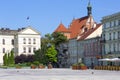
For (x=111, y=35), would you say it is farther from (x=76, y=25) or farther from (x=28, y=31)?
(x=28, y=31)

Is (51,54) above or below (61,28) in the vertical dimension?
below

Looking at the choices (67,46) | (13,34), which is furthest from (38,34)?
(67,46)

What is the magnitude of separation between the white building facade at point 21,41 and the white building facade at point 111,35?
4565 cm

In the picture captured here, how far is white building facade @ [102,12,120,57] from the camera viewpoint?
8950 cm

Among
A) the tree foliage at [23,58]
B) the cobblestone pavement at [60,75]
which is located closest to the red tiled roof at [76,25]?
the tree foliage at [23,58]

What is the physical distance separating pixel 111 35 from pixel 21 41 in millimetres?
51606

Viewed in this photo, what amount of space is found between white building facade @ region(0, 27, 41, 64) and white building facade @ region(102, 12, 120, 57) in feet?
150

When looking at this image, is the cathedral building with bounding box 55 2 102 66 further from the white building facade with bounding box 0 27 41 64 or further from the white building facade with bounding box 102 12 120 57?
the white building facade with bounding box 0 27 41 64

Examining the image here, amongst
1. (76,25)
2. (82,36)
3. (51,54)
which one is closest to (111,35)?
(82,36)

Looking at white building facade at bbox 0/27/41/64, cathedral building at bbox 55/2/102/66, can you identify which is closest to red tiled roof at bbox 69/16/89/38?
cathedral building at bbox 55/2/102/66

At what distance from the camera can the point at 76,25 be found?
126062 mm

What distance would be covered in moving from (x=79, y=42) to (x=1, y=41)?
35732 mm

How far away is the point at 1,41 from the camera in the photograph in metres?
139

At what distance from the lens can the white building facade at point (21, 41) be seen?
451 feet
